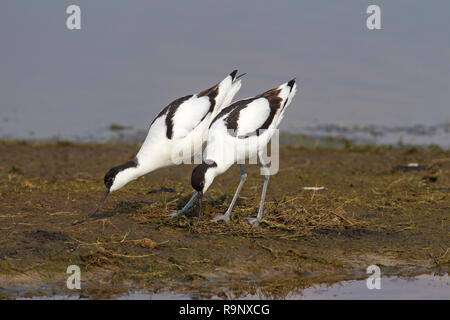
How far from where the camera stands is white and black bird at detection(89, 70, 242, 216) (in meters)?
7.20

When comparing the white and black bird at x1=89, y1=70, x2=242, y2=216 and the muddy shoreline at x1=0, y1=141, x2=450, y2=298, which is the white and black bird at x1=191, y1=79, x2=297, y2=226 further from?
the muddy shoreline at x1=0, y1=141, x2=450, y2=298

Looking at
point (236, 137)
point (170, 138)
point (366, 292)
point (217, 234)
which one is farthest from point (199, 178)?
point (366, 292)

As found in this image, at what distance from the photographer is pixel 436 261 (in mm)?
6289

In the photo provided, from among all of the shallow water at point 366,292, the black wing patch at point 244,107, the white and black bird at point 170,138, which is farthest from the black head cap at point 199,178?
the shallow water at point 366,292

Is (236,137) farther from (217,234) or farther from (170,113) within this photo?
(217,234)

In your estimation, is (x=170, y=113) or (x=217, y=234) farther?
(x=170, y=113)

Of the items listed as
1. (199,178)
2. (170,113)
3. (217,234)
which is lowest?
(217,234)

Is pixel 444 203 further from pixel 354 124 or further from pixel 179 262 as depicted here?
pixel 354 124

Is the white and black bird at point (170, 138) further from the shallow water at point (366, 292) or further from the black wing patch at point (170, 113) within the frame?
the shallow water at point (366, 292)

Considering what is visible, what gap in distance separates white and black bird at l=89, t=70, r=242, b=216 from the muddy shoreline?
15.6 inches

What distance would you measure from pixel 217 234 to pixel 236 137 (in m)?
0.98

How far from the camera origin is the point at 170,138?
7.34 meters

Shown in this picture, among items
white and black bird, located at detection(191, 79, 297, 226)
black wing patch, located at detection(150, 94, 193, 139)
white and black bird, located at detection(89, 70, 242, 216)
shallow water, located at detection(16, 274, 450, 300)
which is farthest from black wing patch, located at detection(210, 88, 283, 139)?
shallow water, located at detection(16, 274, 450, 300)
